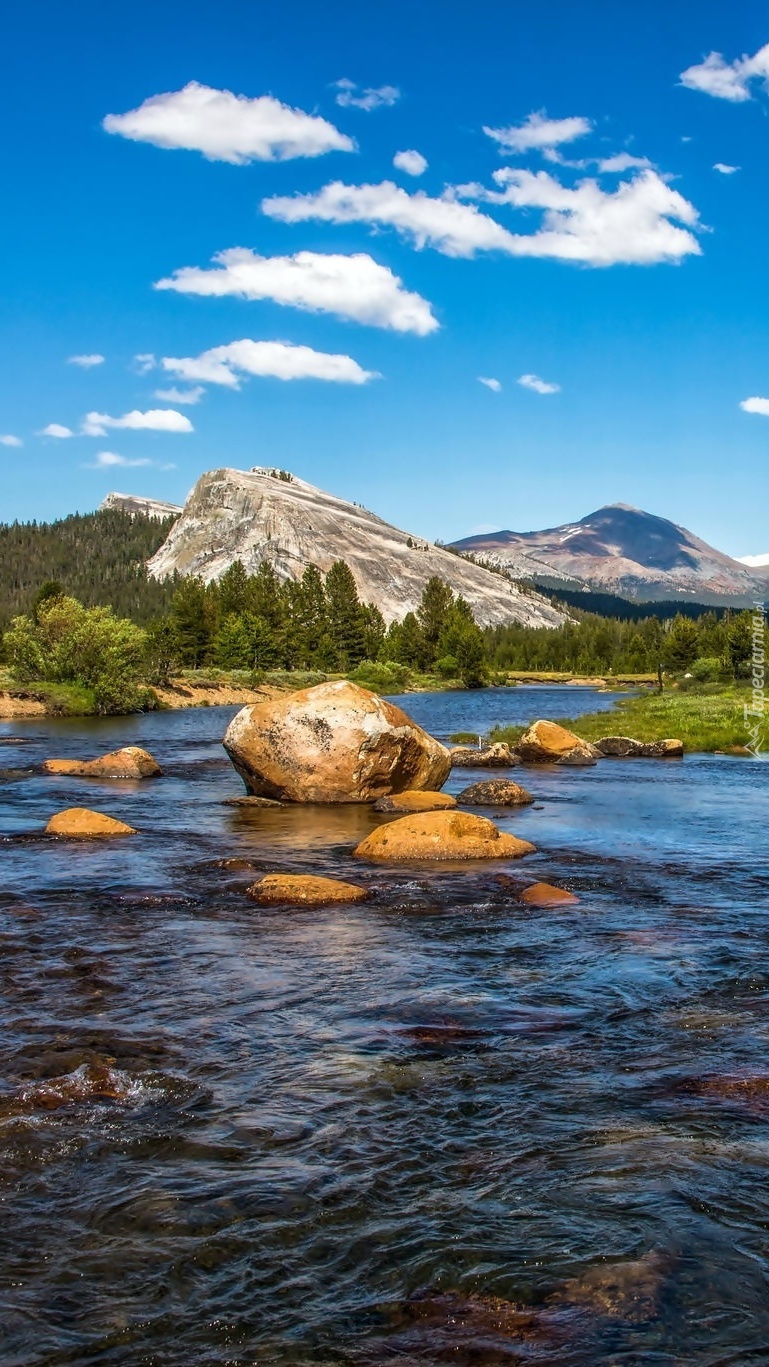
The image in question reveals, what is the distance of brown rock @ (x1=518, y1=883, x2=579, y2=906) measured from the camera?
15953 mm

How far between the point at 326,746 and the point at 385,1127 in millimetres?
19659

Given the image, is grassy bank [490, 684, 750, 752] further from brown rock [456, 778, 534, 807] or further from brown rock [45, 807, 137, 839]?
brown rock [45, 807, 137, 839]

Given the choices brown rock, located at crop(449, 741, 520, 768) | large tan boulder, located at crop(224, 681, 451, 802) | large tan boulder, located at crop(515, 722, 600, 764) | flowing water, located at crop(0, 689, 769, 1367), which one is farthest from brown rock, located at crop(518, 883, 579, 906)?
large tan boulder, located at crop(515, 722, 600, 764)

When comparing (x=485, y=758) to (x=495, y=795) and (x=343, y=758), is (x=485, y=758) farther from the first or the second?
(x=343, y=758)

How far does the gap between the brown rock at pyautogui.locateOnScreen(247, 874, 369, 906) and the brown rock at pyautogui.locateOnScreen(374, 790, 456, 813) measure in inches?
390

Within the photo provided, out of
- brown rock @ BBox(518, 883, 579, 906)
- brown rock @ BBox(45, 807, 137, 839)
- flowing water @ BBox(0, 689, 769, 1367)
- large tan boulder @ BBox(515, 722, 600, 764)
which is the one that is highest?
large tan boulder @ BBox(515, 722, 600, 764)

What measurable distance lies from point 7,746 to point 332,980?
38642 mm

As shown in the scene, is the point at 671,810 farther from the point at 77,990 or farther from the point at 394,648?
the point at 394,648

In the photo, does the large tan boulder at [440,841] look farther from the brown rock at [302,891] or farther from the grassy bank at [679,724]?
the grassy bank at [679,724]

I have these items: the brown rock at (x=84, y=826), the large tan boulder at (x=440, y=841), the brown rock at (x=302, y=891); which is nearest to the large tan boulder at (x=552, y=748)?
the large tan boulder at (x=440, y=841)

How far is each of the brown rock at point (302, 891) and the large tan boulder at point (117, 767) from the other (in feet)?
63.7

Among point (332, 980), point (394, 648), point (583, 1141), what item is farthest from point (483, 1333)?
point (394, 648)

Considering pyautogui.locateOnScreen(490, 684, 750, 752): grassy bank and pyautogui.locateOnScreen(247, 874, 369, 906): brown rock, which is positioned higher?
pyautogui.locateOnScreen(490, 684, 750, 752): grassy bank

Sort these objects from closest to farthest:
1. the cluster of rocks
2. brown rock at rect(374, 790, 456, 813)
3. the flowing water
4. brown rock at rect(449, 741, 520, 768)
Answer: the flowing water, brown rock at rect(374, 790, 456, 813), the cluster of rocks, brown rock at rect(449, 741, 520, 768)
